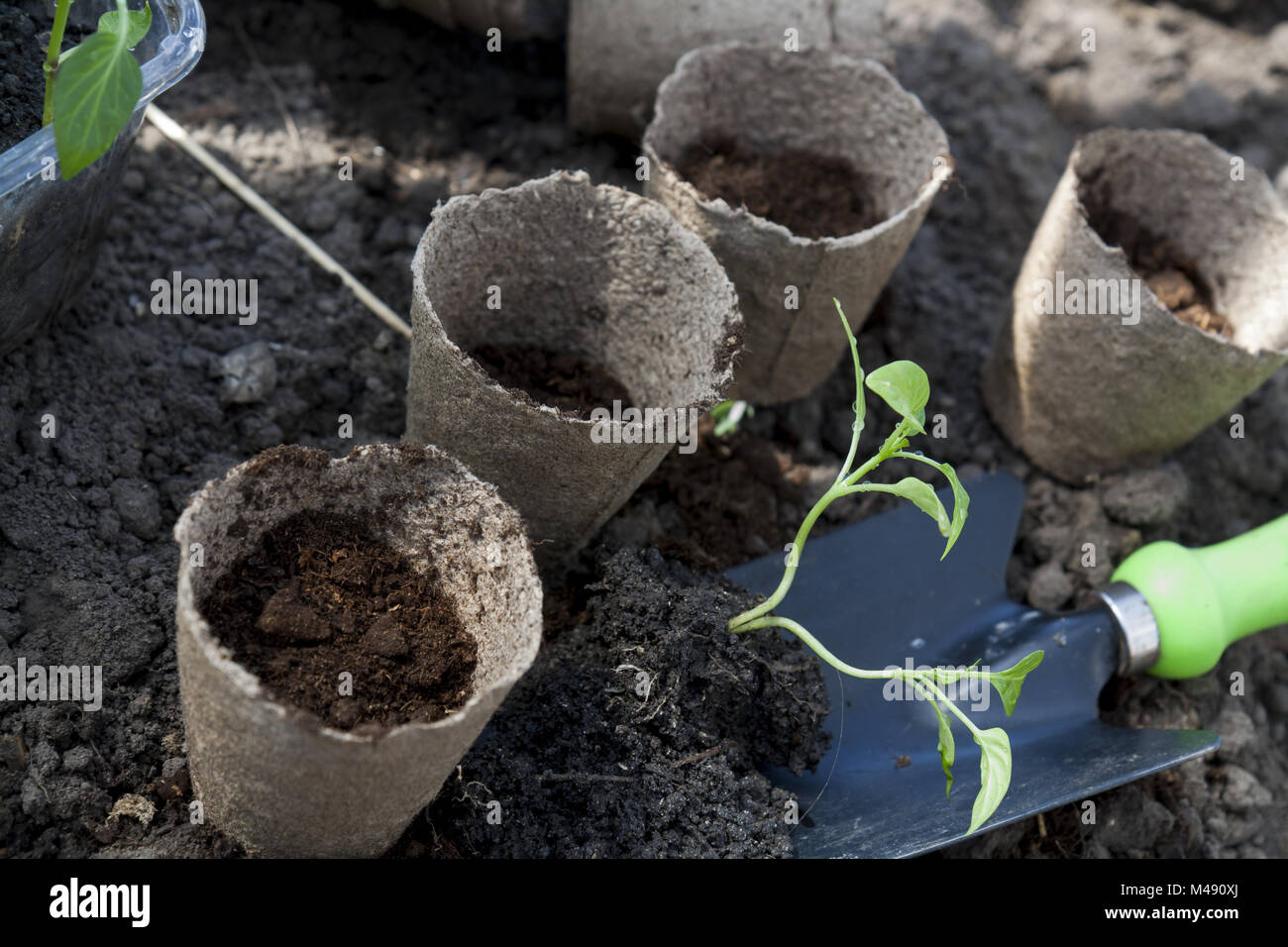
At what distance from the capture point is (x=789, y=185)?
91.4 inches

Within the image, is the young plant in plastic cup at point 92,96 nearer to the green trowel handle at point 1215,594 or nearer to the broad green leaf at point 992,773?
the broad green leaf at point 992,773

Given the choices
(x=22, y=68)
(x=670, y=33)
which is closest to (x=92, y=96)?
(x=22, y=68)

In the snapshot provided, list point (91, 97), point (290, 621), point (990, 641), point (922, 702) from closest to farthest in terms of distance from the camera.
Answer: point (91, 97) → point (290, 621) → point (922, 702) → point (990, 641)

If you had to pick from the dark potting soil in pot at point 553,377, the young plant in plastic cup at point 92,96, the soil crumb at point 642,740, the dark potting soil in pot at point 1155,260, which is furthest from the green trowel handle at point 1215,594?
the young plant in plastic cup at point 92,96

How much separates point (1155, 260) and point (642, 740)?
5.14 feet

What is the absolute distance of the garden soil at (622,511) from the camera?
63.2 inches

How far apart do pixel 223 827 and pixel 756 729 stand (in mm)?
753

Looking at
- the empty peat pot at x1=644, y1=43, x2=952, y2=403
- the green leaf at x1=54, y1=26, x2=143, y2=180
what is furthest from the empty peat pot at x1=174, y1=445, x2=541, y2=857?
the empty peat pot at x1=644, y1=43, x2=952, y2=403

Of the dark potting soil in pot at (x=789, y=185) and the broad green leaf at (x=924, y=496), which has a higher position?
the broad green leaf at (x=924, y=496)

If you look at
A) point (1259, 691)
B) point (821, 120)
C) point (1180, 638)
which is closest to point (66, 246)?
point (821, 120)

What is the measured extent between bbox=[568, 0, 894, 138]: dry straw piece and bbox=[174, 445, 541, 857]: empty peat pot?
1.23m

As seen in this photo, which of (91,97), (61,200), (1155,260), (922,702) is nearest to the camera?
(91,97)

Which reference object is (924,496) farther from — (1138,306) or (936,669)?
(1138,306)

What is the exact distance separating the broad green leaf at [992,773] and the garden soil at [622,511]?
333 mm
